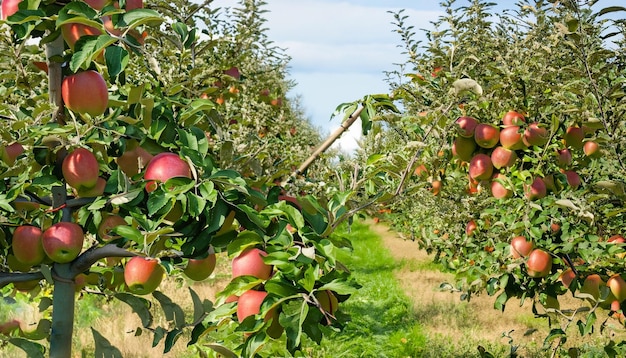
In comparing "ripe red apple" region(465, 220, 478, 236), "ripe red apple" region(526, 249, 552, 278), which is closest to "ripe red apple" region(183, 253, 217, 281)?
"ripe red apple" region(526, 249, 552, 278)

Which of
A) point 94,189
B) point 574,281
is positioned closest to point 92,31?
point 94,189

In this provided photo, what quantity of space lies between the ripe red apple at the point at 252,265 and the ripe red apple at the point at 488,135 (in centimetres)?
167

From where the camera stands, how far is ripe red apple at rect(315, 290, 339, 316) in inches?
53.5

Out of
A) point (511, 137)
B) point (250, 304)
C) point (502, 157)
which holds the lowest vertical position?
point (250, 304)

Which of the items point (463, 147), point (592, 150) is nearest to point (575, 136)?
point (592, 150)

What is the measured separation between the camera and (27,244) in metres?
1.79

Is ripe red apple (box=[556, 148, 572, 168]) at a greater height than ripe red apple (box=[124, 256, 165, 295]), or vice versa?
ripe red apple (box=[556, 148, 572, 168])

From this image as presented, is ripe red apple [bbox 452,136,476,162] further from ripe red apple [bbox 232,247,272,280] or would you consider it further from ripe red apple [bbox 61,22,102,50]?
ripe red apple [bbox 61,22,102,50]

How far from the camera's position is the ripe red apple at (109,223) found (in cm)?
174

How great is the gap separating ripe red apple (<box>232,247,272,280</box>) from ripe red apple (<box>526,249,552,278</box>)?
5.82ft

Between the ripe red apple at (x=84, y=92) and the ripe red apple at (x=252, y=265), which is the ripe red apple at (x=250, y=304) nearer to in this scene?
the ripe red apple at (x=252, y=265)

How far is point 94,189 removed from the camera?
175 cm

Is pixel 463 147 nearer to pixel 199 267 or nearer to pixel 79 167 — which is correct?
pixel 199 267

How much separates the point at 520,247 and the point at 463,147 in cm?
57
